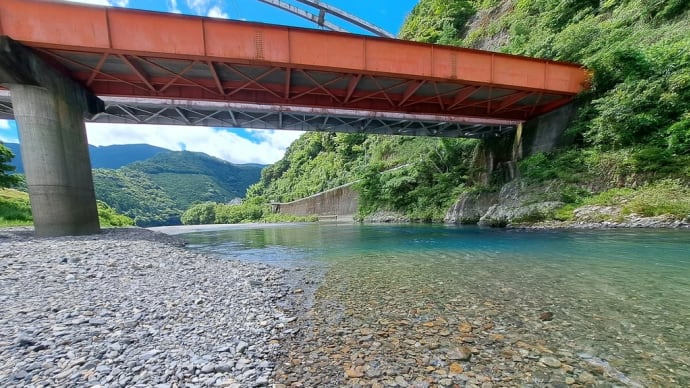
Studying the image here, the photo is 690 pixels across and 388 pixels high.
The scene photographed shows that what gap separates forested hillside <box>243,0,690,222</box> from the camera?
434 inches

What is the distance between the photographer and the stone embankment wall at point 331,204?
40.1 meters

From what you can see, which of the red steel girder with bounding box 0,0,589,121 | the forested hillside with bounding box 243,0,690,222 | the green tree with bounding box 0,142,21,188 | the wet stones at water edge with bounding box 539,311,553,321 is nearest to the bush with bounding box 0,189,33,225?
the green tree with bounding box 0,142,21,188

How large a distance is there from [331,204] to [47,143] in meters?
36.5

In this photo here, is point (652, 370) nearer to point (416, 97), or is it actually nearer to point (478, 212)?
point (416, 97)

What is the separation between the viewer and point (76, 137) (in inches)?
457

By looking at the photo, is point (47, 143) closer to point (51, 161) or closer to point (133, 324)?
point (51, 161)

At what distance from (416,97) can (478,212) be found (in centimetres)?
988

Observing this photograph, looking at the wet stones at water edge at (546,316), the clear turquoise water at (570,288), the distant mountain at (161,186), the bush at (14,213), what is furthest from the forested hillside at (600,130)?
the distant mountain at (161,186)

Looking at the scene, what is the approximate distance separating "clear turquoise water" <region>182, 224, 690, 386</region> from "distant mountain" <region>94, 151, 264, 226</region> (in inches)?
3597

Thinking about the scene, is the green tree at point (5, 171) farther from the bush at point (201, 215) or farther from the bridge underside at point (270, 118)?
the bush at point (201, 215)

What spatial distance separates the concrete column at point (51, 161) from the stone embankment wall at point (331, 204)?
1189 inches

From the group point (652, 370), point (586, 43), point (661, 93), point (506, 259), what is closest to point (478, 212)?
point (661, 93)

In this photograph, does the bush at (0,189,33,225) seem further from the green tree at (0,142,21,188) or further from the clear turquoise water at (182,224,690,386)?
the clear turquoise water at (182,224,690,386)

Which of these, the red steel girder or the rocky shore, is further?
the red steel girder
